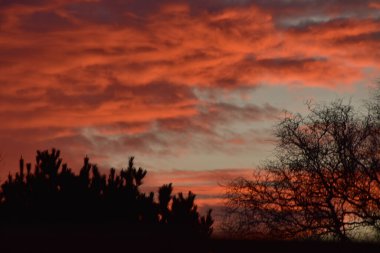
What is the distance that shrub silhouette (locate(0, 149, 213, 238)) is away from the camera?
20.8m

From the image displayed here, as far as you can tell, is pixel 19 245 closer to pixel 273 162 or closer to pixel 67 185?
pixel 67 185

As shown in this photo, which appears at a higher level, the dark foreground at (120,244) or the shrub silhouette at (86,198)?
the shrub silhouette at (86,198)

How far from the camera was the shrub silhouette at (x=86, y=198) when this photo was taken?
2077cm

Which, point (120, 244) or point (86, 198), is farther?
point (86, 198)

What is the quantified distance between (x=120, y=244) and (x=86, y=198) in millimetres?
14772

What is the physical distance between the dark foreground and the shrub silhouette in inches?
533

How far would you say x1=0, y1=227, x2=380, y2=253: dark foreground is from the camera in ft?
20.0

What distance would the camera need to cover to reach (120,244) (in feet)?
21.0

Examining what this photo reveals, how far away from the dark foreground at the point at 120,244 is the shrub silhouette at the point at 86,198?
13.6 metres

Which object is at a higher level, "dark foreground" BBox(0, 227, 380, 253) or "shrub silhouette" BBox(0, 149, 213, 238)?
"shrub silhouette" BBox(0, 149, 213, 238)

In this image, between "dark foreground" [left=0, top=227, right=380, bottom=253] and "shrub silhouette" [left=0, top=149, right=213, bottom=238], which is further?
"shrub silhouette" [left=0, top=149, right=213, bottom=238]

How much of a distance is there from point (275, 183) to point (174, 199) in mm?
→ 9557

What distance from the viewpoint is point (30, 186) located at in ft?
71.8

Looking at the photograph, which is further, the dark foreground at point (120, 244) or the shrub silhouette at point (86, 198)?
the shrub silhouette at point (86, 198)
